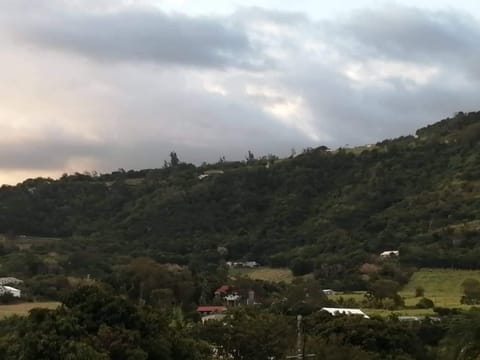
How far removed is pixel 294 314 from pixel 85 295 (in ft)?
133

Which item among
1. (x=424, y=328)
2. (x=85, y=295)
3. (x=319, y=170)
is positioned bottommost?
(x=424, y=328)

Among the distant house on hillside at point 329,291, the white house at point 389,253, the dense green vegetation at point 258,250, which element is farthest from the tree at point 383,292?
the white house at point 389,253

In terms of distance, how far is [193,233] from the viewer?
158 metres

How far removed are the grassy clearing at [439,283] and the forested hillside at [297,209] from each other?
4551mm

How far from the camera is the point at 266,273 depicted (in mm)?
138125

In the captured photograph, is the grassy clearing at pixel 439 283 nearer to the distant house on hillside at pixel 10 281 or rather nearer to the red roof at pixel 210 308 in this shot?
the red roof at pixel 210 308

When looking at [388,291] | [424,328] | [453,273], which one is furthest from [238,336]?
[453,273]

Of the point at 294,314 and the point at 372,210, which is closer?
the point at 294,314

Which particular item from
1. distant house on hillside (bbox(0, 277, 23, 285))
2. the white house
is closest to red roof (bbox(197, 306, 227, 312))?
distant house on hillside (bbox(0, 277, 23, 285))

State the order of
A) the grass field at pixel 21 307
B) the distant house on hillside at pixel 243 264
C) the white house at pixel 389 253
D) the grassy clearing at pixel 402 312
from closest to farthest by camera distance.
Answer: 1. the grass field at pixel 21 307
2. the grassy clearing at pixel 402 312
3. the white house at pixel 389 253
4. the distant house on hillside at pixel 243 264

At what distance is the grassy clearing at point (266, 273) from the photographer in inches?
5192

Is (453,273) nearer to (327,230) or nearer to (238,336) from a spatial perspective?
(327,230)

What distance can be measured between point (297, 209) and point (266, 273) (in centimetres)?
2429

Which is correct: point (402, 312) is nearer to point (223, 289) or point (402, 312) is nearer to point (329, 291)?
point (223, 289)
